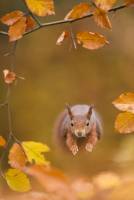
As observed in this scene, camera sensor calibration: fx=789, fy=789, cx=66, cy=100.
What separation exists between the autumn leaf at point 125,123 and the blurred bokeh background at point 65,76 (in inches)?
126

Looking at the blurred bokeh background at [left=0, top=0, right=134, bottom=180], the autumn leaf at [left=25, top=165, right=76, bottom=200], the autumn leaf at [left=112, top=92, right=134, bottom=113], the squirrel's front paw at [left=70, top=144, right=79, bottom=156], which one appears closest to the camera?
the autumn leaf at [left=25, top=165, right=76, bottom=200]

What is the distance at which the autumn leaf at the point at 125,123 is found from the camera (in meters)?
1.18

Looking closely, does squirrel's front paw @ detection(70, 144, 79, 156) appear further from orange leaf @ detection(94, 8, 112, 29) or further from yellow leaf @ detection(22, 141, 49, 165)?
orange leaf @ detection(94, 8, 112, 29)

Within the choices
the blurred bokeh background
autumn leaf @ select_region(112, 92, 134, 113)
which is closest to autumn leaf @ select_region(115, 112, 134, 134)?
autumn leaf @ select_region(112, 92, 134, 113)

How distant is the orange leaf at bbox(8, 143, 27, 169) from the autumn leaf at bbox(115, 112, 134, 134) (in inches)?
7.3

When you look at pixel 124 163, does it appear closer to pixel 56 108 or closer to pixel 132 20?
pixel 56 108

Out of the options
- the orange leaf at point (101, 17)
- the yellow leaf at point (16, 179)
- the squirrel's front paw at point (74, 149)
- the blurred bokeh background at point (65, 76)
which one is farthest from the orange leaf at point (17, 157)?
the blurred bokeh background at point (65, 76)

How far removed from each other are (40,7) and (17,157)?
26 centimetres

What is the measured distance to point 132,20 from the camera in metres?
4.84

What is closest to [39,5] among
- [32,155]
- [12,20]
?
[12,20]

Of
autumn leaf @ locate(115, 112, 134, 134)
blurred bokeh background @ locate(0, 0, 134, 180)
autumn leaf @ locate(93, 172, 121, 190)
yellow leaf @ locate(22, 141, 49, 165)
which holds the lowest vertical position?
blurred bokeh background @ locate(0, 0, 134, 180)

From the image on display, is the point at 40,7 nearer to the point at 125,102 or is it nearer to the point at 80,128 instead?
the point at 125,102

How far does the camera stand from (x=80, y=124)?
1580 millimetres

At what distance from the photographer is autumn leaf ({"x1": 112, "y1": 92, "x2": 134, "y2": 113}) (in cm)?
116
